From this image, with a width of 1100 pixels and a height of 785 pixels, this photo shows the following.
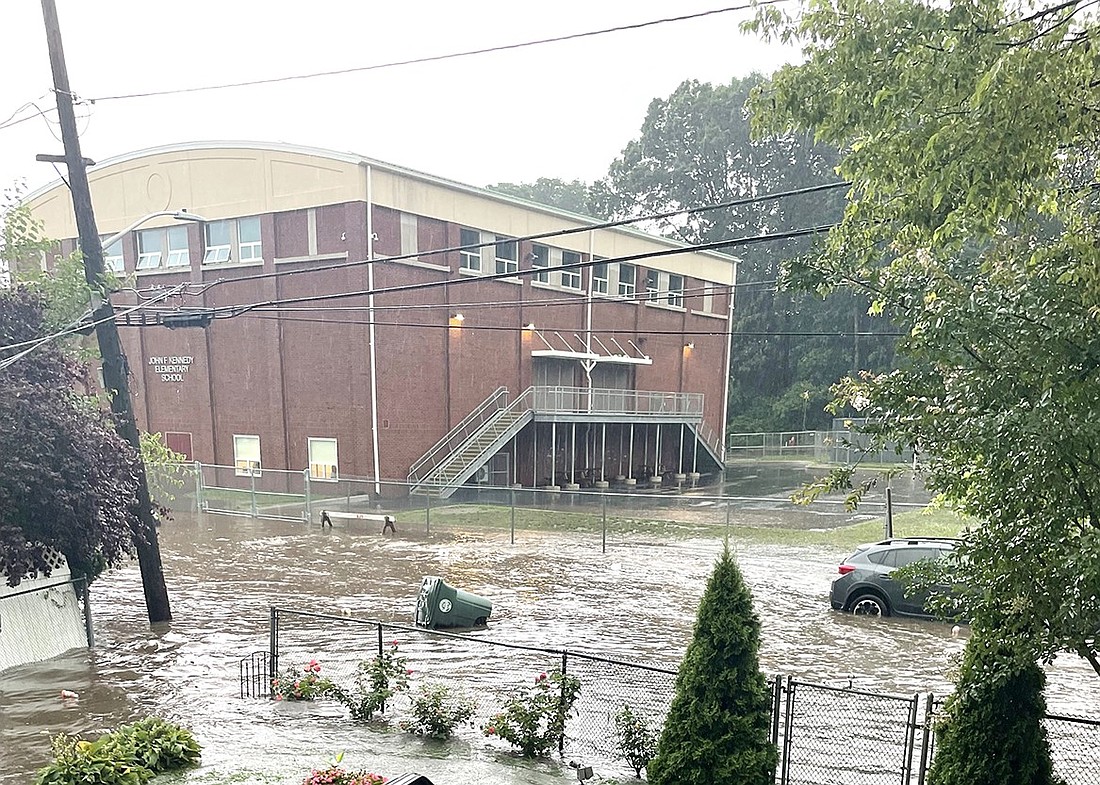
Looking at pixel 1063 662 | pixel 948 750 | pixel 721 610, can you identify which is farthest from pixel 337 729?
pixel 1063 662

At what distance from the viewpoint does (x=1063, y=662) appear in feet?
39.8

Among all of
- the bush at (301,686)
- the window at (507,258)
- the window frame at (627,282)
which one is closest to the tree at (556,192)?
the window frame at (627,282)

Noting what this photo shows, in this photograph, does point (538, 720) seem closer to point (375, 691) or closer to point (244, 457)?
point (375, 691)

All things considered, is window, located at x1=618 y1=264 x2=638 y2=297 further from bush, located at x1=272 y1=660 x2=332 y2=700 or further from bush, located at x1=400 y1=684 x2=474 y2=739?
bush, located at x1=400 y1=684 x2=474 y2=739

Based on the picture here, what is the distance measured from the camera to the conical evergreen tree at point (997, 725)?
218 inches

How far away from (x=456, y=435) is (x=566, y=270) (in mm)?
8315

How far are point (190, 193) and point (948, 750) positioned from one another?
34.8 meters

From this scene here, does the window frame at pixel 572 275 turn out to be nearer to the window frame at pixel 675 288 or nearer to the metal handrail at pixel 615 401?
the metal handrail at pixel 615 401

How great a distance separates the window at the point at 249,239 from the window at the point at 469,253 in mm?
8347

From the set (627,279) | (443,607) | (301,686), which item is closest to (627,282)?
(627,279)

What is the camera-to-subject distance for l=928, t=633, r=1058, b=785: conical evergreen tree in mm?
5527

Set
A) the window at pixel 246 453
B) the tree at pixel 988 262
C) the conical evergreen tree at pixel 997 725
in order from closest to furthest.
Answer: the tree at pixel 988 262 < the conical evergreen tree at pixel 997 725 < the window at pixel 246 453

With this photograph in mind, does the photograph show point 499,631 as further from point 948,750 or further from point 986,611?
point 986,611

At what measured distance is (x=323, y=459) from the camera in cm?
3084
